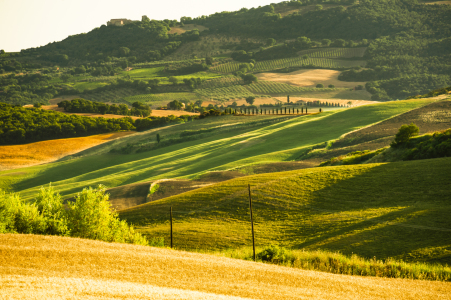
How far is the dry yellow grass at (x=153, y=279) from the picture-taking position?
39.0ft

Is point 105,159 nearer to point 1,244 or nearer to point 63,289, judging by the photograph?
point 1,244

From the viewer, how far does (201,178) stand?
144 ft

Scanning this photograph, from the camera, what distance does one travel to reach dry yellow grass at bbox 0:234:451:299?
468 inches

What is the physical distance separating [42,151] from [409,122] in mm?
69345

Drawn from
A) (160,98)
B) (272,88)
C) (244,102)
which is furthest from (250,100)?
(160,98)

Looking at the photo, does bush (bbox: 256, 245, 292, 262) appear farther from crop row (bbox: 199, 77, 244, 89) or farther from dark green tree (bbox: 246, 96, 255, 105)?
crop row (bbox: 199, 77, 244, 89)

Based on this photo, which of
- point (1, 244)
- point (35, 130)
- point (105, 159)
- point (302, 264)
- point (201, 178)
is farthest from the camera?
point (35, 130)

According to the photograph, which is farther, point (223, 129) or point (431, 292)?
point (223, 129)

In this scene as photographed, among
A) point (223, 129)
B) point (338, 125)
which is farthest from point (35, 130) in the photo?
point (338, 125)

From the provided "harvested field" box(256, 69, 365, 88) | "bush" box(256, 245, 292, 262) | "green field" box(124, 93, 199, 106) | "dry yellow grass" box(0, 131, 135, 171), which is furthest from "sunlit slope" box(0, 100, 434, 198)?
"harvested field" box(256, 69, 365, 88)

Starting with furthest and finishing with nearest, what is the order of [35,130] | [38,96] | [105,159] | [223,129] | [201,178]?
[38,96] → [35,130] → [223,129] → [105,159] → [201,178]

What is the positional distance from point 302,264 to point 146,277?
26.3 feet

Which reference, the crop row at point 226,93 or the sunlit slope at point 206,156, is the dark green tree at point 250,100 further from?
the sunlit slope at point 206,156

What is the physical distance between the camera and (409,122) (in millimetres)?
51844
